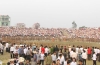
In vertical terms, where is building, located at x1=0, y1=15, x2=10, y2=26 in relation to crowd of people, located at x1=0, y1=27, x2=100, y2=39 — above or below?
above

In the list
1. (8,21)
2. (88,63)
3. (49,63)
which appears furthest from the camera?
(8,21)

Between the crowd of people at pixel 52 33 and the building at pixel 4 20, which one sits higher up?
the building at pixel 4 20

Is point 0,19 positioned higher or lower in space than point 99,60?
higher

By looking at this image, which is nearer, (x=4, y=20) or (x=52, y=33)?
Result: (x=52, y=33)

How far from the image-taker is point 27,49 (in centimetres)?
1880

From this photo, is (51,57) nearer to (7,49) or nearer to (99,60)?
(99,60)

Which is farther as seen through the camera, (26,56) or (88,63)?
(88,63)

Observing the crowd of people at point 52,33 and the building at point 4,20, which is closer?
the crowd of people at point 52,33

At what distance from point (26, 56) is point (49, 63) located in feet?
13.2

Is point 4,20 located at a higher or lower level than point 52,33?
higher

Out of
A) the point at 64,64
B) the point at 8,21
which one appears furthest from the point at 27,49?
the point at 8,21

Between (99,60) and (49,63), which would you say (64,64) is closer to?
(49,63)

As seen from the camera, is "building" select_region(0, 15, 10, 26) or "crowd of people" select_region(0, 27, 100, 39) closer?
"crowd of people" select_region(0, 27, 100, 39)

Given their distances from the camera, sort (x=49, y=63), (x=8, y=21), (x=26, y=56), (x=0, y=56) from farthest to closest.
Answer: (x=8, y=21)
(x=0, y=56)
(x=26, y=56)
(x=49, y=63)
